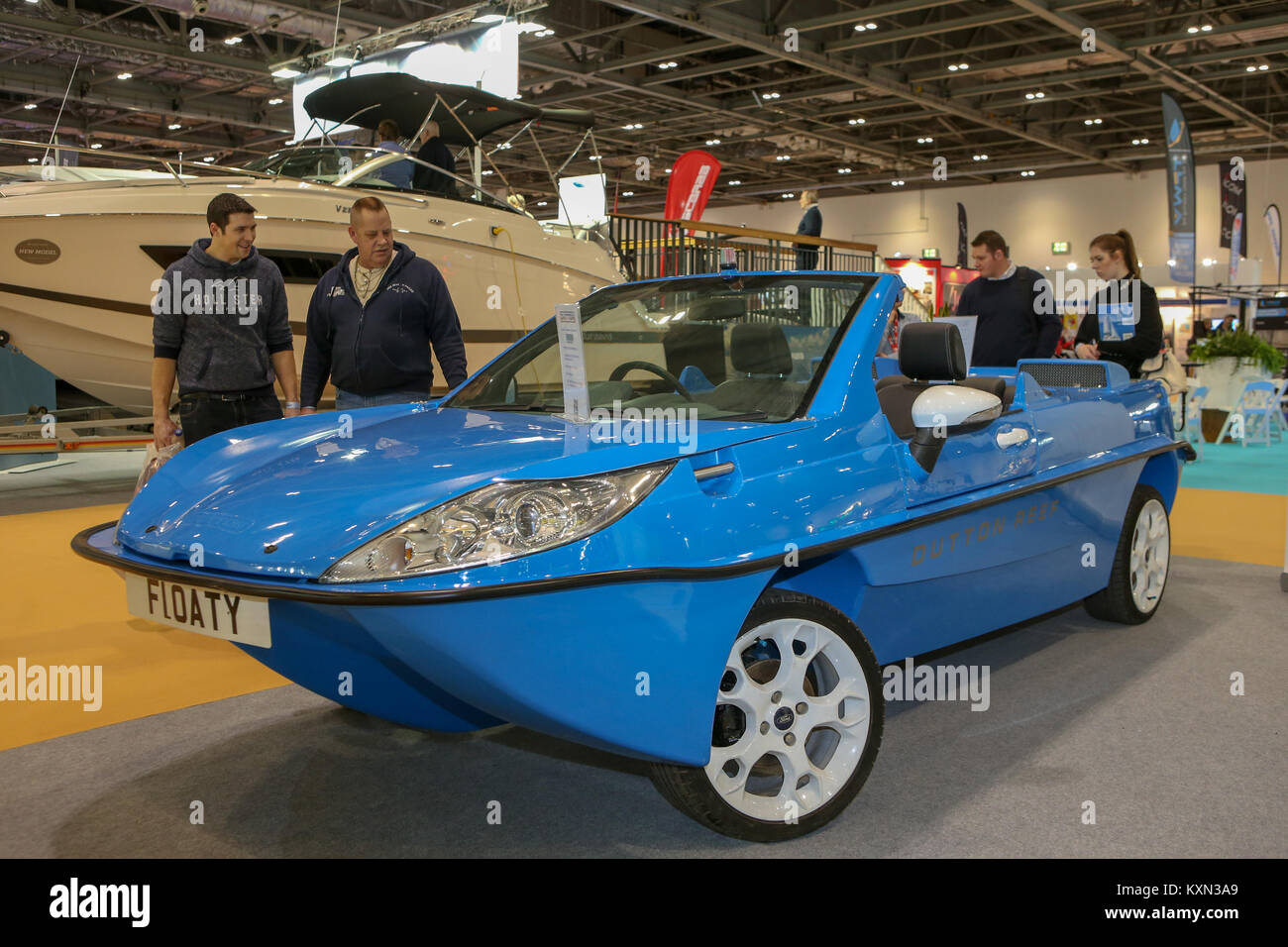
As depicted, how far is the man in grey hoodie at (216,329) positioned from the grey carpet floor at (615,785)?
1072mm

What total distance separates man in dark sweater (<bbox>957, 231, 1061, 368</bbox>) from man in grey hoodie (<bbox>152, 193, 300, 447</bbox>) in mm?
3288

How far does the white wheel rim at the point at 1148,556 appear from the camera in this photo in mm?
4121

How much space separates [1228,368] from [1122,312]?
8.17 m

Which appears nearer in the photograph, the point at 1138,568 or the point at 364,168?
the point at 1138,568

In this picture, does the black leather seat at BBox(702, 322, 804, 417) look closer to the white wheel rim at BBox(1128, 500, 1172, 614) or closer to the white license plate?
the white license plate

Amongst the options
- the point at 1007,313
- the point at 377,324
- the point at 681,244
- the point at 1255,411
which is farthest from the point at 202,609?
the point at 1255,411

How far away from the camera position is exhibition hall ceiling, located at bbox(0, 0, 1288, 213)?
520 inches

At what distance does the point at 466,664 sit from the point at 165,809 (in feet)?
3.71

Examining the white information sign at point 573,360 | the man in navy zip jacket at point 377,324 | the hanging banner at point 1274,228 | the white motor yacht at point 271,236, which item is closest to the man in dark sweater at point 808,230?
the white motor yacht at point 271,236

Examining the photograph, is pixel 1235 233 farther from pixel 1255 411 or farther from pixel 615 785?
pixel 615 785

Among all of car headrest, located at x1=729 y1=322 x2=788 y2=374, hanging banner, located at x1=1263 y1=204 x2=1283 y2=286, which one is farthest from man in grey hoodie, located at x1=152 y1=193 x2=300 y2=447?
hanging banner, located at x1=1263 y1=204 x2=1283 y2=286

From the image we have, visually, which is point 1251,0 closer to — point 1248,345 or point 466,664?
point 1248,345

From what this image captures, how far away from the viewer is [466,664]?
77.1 inches

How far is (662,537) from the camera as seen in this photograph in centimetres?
207
